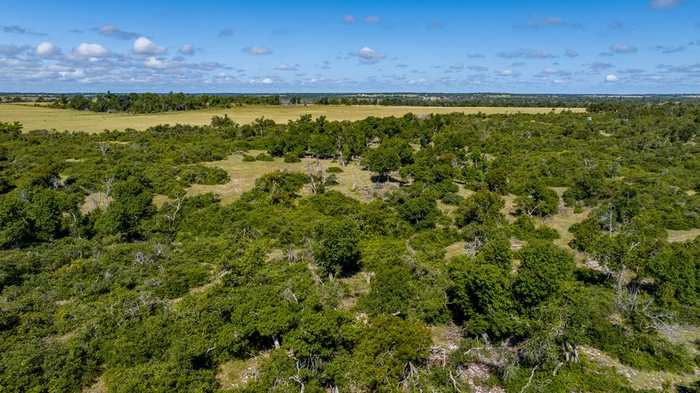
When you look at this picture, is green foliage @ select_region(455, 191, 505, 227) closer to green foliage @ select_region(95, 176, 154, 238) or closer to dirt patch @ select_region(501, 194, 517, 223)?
dirt patch @ select_region(501, 194, 517, 223)

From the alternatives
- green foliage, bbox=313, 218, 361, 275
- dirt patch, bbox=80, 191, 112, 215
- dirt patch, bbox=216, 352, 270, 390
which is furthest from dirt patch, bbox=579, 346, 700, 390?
dirt patch, bbox=80, 191, 112, 215

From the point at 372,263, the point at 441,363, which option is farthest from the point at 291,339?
the point at 372,263

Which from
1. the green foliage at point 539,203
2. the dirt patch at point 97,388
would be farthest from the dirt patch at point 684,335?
the dirt patch at point 97,388

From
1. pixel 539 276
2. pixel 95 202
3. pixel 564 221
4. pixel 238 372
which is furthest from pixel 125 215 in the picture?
pixel 564 221

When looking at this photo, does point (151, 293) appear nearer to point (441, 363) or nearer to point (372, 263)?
point (372, 263)

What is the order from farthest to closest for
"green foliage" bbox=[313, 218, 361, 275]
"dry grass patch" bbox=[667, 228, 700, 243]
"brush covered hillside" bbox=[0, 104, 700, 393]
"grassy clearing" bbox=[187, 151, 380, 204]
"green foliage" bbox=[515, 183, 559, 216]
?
1. "grassy clearing" bbox=[187, 151, 380, 204]
2. "green foliage" bbox=[515, 183, 559, 216]
3. "dry grass patch" bbox=[667, 228, 700, 243]
4. "green foliage" bbox=[313, 218, 361, 275]
5. "brush covered hillside" bbox=[0, 104, 700, 393]

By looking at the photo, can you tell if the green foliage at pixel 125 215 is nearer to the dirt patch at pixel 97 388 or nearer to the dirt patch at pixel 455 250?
the dirt patch at pixel 97 388
